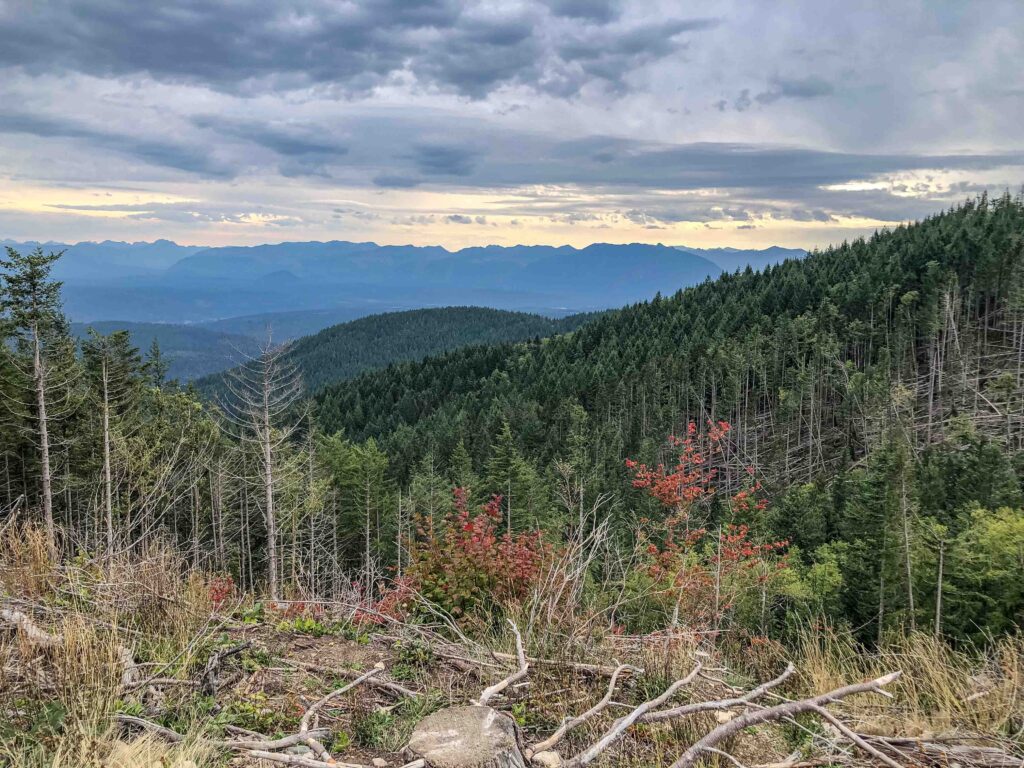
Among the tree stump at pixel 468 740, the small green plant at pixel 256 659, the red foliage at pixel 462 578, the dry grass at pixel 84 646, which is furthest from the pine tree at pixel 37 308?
the tree stump at pixel 468 740

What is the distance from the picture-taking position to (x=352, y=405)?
343ft

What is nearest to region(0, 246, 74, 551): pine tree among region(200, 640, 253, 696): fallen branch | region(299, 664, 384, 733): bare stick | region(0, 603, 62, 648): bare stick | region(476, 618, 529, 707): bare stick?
region(0, 603, 62, 648): bare stick

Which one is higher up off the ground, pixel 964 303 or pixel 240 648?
pixel 964 303

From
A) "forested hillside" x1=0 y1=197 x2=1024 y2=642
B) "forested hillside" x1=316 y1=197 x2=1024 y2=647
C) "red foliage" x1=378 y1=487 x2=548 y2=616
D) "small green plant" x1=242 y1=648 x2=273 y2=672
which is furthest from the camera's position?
"forested hillside" x1=316 y1=197 x2=1024 y2=647

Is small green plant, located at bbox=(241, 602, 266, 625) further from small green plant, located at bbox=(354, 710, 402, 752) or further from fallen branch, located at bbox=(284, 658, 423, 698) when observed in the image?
small green plant, located at bbox=(354, 710, 402, 752)

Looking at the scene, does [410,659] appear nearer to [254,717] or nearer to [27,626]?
[254,717]

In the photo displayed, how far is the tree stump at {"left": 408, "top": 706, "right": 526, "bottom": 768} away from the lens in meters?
3.50

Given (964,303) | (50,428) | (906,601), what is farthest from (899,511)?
(964,303)

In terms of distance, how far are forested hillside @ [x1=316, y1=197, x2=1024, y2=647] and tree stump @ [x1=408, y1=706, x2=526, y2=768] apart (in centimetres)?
2765

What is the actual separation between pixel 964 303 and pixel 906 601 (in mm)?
63107

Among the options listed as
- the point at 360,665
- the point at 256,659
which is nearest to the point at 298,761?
the point at 360,665

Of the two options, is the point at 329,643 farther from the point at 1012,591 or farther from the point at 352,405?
the point at 352,405

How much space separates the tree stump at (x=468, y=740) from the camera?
138 inches

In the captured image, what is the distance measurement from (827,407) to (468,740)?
77.7 m
